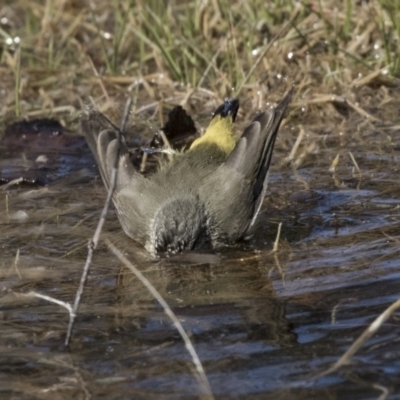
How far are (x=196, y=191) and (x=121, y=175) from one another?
1.40ft

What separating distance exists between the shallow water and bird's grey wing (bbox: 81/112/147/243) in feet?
0.36

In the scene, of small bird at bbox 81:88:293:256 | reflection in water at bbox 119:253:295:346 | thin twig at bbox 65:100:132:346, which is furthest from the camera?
small bird at bbox 81:88:293:256

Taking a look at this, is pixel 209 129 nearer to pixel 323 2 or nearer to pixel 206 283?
pixel 206 283

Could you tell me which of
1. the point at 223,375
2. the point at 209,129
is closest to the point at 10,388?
the point at 223,375

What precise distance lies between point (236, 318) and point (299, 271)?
565 mm

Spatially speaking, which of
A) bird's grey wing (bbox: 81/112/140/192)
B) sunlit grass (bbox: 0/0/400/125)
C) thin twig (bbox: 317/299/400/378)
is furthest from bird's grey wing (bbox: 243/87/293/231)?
thin twig (bbox: 317/299/400/378)

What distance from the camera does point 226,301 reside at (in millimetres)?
3762

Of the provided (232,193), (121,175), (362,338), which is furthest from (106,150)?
(362,338)

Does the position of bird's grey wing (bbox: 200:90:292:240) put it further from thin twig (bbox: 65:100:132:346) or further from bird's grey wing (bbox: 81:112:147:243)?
thin twig (bbox: 65:100:132:346)

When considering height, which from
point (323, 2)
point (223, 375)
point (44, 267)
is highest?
point (323, 2)

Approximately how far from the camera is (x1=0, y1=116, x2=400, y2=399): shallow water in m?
3.10

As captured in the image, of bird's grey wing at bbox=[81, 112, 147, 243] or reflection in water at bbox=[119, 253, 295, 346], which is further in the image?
bird's grey wing at bbox=[81, 112, 147, 243]

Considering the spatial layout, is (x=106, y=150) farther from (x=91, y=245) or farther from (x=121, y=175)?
(x=91, y=245)

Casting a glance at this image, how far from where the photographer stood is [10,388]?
10.3ft
